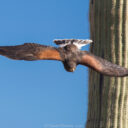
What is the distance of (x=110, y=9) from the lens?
541 inches

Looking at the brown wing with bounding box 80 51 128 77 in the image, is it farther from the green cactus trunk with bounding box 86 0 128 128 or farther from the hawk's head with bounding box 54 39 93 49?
the green cactus trunk with bounding box 86 0 128 128

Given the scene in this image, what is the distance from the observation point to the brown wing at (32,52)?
11.7 metres

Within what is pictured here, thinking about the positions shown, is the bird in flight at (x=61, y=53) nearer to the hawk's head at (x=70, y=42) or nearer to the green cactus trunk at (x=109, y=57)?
the hawk's head at (x=70, y=42)

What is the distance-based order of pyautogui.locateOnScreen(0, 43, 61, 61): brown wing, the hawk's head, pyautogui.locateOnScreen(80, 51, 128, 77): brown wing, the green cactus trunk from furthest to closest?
the green cactus trunk → pyautogui.locateOnScreen(80, 51, 128, 77): brown wing → the hawk's head → pyautogui.locateOnScreen(0, 43, 61, 61): brown wing

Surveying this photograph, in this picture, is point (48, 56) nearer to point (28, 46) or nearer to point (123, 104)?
point (28, 46)

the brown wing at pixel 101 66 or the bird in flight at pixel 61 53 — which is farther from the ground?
the bird in flight at pixel 61 53

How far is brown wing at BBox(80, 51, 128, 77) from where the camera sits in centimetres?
1221

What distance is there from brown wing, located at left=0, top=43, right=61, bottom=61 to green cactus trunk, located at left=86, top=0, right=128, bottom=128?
203 centimetres

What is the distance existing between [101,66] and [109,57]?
1.41 meters

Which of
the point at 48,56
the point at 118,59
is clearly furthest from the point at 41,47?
the point at 118,59

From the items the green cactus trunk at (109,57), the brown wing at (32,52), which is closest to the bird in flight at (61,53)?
the brown wing at (32,52)

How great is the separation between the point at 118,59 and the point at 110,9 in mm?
793

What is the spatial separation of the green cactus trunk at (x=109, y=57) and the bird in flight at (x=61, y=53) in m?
1.38

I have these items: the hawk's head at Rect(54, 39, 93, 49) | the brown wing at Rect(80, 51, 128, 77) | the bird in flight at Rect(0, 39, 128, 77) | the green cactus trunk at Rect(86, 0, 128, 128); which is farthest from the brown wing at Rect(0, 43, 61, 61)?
the green cactus trunk at Rect(86, 0, 128, 128)
